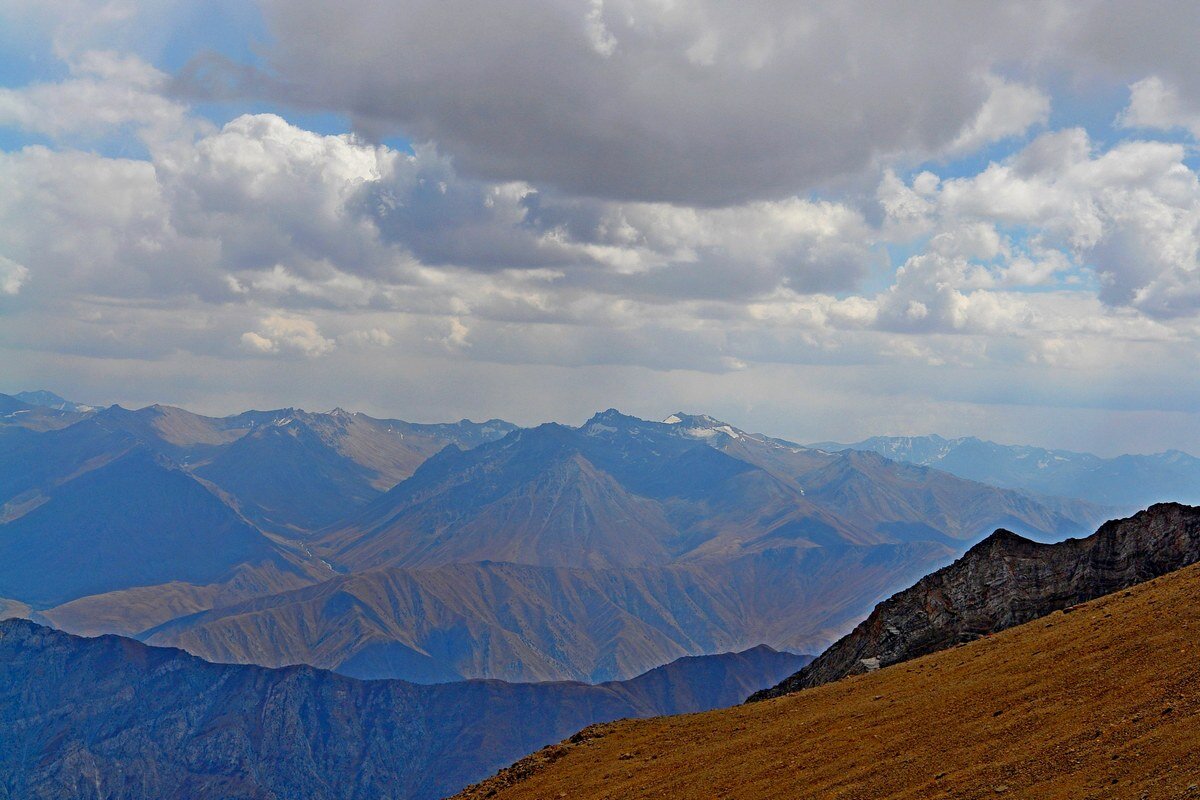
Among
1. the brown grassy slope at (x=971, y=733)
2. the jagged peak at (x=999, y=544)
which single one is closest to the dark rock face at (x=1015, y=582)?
the jagged peak at (x=999, y=544)

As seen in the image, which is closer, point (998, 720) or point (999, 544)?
point (998, 720)

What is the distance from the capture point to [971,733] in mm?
50125

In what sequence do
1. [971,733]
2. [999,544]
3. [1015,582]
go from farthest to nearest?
[999,544], [1015,582], [971,733]

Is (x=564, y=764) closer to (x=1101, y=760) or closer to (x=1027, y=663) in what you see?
(x=1027, y=663)

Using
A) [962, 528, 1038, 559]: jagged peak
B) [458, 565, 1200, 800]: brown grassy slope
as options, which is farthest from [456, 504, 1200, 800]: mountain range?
[962, 528, 1038, 559]: jagged peak

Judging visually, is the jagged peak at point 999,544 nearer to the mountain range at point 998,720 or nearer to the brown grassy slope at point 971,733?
the mountain range at point 998,720

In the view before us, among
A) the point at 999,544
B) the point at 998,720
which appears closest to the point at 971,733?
the point at 998,720

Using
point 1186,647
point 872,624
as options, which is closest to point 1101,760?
point 1186,647

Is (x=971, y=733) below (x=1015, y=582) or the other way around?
below

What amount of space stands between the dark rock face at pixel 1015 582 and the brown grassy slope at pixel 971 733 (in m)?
15.0

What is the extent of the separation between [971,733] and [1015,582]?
4257cm

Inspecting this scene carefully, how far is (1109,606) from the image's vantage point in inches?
2584

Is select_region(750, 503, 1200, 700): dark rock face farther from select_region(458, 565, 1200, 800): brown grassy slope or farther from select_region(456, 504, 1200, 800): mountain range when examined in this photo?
select_region(458, 565, 1200, 800): brown grassy slope

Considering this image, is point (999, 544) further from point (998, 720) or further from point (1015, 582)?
point (998, 720)
